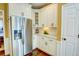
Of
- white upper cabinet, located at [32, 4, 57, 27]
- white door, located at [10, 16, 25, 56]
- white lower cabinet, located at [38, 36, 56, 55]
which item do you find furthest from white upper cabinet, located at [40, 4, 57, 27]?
white door, located at [10, 16, 25, 56]

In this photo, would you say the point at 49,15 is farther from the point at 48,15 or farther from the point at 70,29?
the point at 70,29

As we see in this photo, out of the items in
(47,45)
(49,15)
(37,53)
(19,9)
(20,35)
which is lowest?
(37,53)

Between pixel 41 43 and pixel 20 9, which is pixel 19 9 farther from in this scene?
pixel 41 43

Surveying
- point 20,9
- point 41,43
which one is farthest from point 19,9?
point 41,43

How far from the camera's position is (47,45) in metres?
1.62

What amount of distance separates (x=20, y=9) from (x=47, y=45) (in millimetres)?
763

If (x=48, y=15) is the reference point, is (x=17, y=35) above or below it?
below

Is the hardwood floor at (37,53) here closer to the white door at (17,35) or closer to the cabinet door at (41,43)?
the cabinet door at (41,43)

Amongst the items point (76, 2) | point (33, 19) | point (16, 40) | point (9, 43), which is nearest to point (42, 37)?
point (33, 19)

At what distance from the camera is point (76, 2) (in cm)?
155

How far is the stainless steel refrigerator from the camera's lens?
1.57m

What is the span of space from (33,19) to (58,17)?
42 cm

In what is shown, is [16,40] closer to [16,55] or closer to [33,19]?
[16,55]

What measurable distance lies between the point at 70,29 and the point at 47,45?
47 cm
